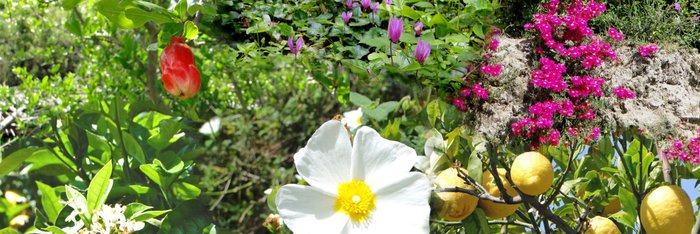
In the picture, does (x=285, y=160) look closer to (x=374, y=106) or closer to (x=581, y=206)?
(x=374, y=106)

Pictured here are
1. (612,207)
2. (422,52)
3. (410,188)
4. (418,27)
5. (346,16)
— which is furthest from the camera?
(346,16)

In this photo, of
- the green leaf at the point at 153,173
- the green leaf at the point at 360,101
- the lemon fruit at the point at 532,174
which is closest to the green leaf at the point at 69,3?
the green leaf at the point at 153,173

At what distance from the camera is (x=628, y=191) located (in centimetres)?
107

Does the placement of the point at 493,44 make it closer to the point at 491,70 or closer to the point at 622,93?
the point at 491,70

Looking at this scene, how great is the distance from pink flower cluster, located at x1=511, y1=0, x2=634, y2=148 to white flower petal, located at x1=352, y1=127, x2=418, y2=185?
465 millimetres

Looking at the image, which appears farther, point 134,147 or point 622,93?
point 622,93

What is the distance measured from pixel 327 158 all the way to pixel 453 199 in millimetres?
148

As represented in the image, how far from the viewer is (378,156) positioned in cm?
83

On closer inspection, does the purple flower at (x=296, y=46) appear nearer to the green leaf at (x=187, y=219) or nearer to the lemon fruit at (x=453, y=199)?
the green leaf at (x=187, y=219)

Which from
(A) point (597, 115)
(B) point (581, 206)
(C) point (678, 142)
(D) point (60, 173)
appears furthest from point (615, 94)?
(D) point (60, 173)

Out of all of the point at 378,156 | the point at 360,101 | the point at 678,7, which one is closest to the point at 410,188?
the point at 378,156

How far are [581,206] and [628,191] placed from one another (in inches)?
2.7

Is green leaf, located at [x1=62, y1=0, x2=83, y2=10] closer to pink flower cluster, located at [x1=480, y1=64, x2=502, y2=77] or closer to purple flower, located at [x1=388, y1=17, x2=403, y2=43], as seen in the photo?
purple flower, located at [x1=388, y1=17, x2=403, y2=43]

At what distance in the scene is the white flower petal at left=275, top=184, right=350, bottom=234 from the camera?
818 mm
